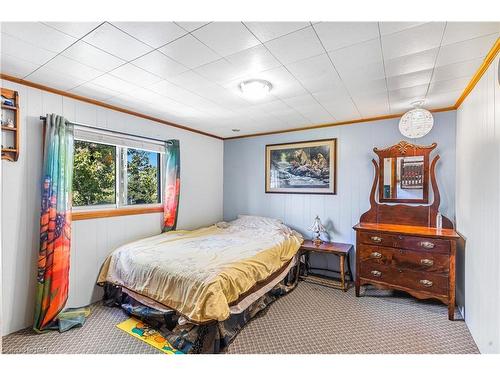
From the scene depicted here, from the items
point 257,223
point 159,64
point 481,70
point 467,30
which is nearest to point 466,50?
point 467,30

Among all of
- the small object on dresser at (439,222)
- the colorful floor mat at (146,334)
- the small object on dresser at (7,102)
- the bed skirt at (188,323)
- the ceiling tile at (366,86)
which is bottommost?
the colorful floor mat at (146,334)

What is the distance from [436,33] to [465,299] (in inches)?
91.2

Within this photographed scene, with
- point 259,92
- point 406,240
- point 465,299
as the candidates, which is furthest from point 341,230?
point 259,92

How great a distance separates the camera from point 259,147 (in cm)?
413

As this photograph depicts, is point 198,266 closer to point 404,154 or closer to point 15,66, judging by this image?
point 15,66

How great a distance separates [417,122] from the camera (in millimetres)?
2539

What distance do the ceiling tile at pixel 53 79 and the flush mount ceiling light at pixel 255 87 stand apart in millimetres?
1400

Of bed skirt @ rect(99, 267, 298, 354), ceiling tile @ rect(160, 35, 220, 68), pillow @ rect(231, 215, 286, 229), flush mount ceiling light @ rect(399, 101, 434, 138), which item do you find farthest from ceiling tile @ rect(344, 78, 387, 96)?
bed skirt @ rect(99, 267, 298, 354)

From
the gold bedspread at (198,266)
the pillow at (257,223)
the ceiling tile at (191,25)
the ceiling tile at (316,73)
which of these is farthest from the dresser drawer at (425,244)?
the ceiling tile at (191,25)

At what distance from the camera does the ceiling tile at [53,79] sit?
197cm

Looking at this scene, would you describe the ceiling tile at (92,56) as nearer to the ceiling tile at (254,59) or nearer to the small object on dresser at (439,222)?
the ceiling tile at (254,59)

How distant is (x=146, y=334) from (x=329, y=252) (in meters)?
2.17

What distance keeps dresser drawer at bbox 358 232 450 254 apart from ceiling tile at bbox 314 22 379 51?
2013 mm
